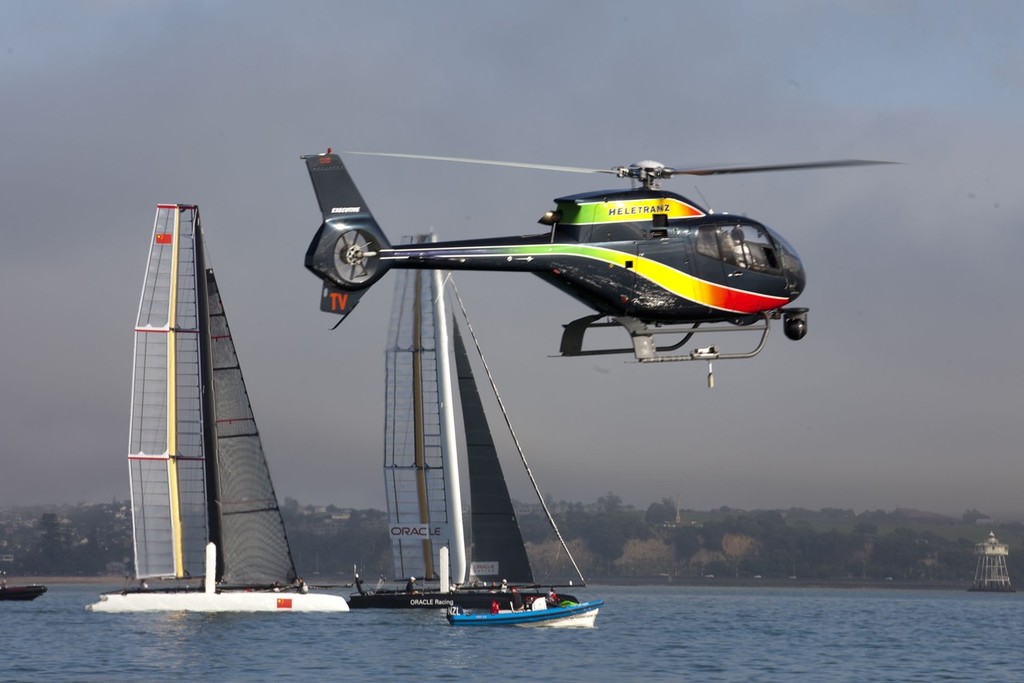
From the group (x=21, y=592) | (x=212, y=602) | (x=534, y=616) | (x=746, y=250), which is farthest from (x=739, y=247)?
(x=21, y=592)

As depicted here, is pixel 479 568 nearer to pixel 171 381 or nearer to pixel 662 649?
pixel 662 649

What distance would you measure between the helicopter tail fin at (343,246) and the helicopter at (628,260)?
22 mm

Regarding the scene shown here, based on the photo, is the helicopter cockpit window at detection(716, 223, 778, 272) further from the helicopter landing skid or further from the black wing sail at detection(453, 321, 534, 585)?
the black wing sail at detection(453, 321, 534, 585)

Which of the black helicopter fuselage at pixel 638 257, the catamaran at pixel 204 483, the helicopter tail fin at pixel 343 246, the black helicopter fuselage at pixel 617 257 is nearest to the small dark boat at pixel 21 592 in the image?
the catamaran at pixel 204 483

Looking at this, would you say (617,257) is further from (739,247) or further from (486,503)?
(486,503)

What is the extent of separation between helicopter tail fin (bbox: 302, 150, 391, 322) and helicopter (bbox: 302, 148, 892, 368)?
0.9 inches

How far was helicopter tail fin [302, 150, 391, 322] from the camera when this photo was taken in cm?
2919

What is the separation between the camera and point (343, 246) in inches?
1169

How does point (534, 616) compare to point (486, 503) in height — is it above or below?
below

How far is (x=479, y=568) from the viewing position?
226 feet

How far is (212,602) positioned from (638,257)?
148 feet

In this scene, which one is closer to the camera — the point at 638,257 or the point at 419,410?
the point at 638,257

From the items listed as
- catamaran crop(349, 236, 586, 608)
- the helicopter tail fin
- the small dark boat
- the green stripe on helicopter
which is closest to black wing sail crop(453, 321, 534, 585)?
catamaran crop(349, 236, 586, 608)

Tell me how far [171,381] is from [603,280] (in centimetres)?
4425
